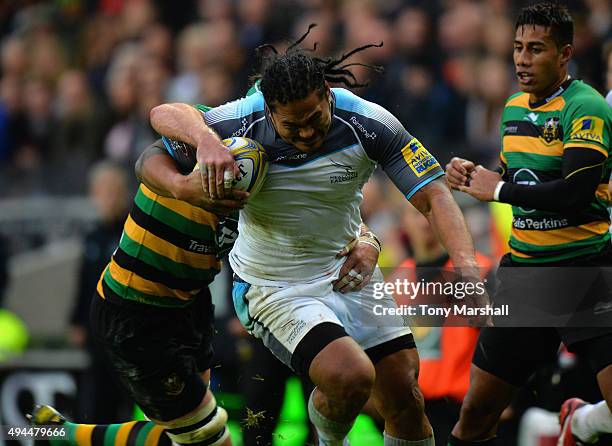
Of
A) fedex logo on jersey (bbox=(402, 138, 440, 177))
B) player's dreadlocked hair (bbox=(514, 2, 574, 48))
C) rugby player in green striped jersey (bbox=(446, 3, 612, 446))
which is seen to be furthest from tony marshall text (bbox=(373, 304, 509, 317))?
player's dreadlocked hair (bbox=(514, 2, 574, 48))

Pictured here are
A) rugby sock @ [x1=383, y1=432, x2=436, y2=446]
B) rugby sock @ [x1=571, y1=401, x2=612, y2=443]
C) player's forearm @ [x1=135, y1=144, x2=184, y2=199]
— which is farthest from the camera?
rugby sock @ [x1=571, y1=401, x2=612, y2=443]

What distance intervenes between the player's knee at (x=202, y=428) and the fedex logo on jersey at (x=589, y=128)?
2.34 m

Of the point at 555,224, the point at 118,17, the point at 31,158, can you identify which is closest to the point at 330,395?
the point at 555,224

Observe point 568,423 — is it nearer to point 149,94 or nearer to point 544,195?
point 544,195

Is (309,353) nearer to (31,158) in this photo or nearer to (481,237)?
(481,237)

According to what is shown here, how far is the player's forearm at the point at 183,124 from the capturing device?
4.63 metres

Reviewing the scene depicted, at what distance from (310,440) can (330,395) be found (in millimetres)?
2665

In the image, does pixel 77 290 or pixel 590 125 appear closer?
pixel 590 125

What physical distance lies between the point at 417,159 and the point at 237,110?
85cm

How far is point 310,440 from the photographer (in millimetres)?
7246

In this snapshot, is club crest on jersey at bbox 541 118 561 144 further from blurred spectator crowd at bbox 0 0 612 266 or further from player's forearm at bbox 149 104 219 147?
blurred spectator crowd at bbox 0 0 612 266

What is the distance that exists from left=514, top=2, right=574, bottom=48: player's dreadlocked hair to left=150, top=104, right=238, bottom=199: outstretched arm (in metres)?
1.69

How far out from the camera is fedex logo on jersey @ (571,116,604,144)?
5.07m

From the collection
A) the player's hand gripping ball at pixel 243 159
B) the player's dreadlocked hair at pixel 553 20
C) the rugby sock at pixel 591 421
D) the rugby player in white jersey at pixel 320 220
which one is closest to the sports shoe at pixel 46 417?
the rugby player in white jersey at pixel 320 220
